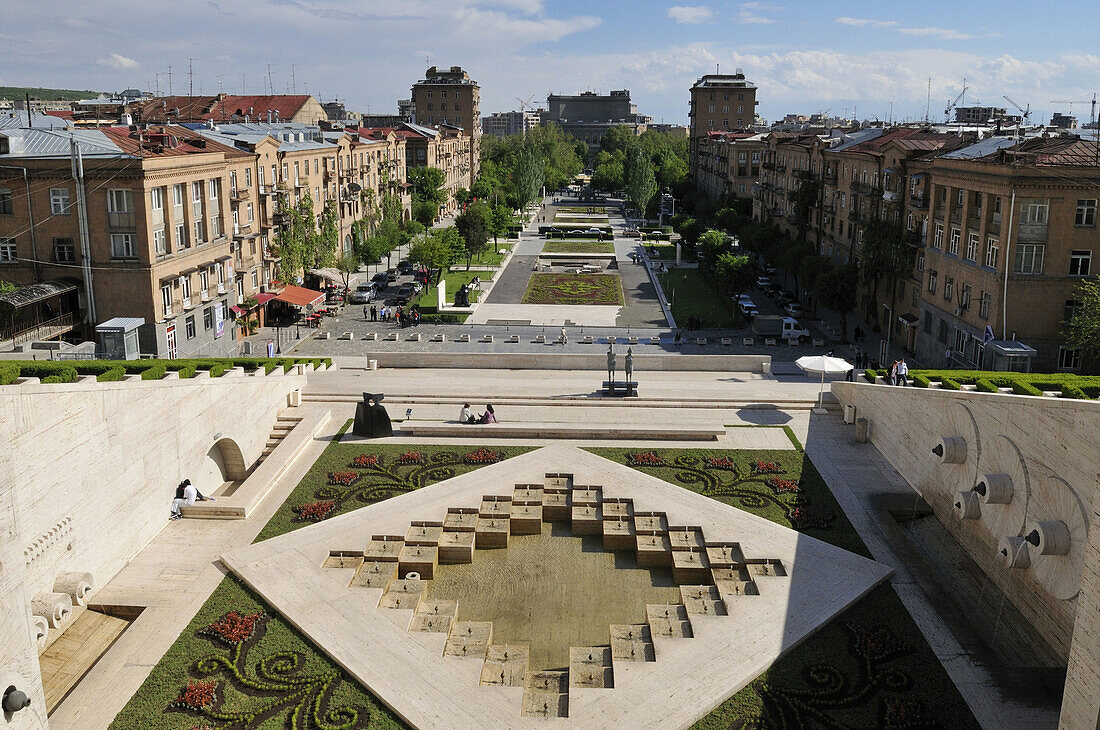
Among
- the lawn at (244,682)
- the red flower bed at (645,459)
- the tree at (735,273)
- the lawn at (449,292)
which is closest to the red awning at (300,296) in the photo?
the lawn at (449,292)

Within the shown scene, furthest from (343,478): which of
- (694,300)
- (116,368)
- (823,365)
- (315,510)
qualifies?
(694,300)

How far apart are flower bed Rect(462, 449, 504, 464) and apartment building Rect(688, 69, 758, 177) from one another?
122m

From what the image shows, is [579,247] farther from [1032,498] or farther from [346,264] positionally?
[1032,498]

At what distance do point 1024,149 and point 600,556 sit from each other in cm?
2932

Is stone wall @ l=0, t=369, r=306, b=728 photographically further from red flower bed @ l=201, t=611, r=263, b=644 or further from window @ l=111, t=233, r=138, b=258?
window @ l=111, t=233, r=138, b=258

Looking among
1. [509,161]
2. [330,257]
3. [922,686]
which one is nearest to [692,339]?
[330,257]

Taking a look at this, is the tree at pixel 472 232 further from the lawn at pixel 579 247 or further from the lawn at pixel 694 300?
the lawn at pixel 694 300

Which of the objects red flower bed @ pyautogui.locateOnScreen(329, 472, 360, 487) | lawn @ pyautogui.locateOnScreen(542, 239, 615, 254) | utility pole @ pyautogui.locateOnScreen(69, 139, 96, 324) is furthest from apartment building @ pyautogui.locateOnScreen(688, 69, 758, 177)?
red flower bed @ pyautogui.locateOnScreen(329, 472, 360, 487)

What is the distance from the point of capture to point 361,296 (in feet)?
208

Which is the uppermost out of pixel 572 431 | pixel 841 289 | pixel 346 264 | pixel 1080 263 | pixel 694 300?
pixel 1080 263

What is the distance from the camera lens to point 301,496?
1036 inches

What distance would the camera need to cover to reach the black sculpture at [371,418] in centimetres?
3148

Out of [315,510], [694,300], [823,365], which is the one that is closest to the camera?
[315,510]

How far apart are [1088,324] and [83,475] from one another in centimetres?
3455
